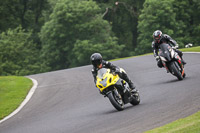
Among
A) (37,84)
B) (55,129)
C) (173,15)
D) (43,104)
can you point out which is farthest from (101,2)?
(55,129)

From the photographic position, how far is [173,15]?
181 feet

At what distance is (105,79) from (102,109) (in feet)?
5.11

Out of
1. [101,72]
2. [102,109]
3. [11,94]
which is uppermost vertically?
[101,72]

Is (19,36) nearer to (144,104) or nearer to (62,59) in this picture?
(62,59)

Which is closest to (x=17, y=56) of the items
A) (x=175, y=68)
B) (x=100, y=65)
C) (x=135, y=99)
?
(x=175, y=68)

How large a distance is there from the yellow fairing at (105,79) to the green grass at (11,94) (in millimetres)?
4027

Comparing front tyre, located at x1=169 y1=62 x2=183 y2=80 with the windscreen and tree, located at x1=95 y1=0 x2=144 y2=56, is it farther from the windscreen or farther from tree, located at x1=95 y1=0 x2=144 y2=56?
tree, located at x1=95 y1=0 x2=144 y2=56

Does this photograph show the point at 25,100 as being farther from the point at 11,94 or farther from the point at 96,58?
the point at 96,58

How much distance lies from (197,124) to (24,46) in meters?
55.3

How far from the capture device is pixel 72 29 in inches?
2352

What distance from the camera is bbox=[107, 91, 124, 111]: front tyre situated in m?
11.1

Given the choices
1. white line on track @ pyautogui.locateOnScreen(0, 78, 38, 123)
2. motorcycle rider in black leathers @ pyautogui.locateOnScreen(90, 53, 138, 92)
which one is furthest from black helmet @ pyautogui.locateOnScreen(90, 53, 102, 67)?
white line on track @ pyautogui.locateOnScreen(0, 78, 38, 123)

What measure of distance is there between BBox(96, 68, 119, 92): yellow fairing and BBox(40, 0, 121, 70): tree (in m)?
46.2

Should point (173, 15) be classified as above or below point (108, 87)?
below
